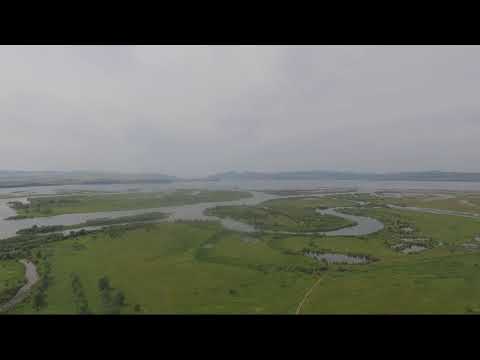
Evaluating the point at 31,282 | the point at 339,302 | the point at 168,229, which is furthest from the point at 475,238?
the point at 31,282

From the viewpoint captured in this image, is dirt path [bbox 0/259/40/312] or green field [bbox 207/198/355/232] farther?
green field [bbox 207/198/355/232]

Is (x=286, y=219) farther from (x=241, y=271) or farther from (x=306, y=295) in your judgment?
(x=306, y=295)

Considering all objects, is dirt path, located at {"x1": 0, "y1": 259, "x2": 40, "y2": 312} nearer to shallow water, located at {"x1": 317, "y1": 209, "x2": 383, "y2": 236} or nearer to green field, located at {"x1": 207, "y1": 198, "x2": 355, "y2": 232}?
green field, located at {"x1": 207, "y1": 198, "x2": 355, "y2": 232}

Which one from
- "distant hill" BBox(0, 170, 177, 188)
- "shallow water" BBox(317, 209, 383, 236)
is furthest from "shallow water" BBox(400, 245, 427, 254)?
"distant hill" BBox(0, 170, 177, 188)

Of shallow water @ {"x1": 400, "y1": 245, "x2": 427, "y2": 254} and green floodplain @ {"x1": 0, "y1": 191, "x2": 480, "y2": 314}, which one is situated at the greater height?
green floodplain @ {"x1": 0, "y1": 191, "x2": 480, "y2": 314}

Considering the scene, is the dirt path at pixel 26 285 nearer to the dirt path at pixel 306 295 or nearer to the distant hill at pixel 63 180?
the dirt path at pixel 306 295

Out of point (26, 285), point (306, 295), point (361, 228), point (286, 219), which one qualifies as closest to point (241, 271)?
point (306, 295)

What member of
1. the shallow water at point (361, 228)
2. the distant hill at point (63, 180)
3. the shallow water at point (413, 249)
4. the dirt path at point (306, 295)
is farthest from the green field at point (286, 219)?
the distant hill at point (63, 180)
